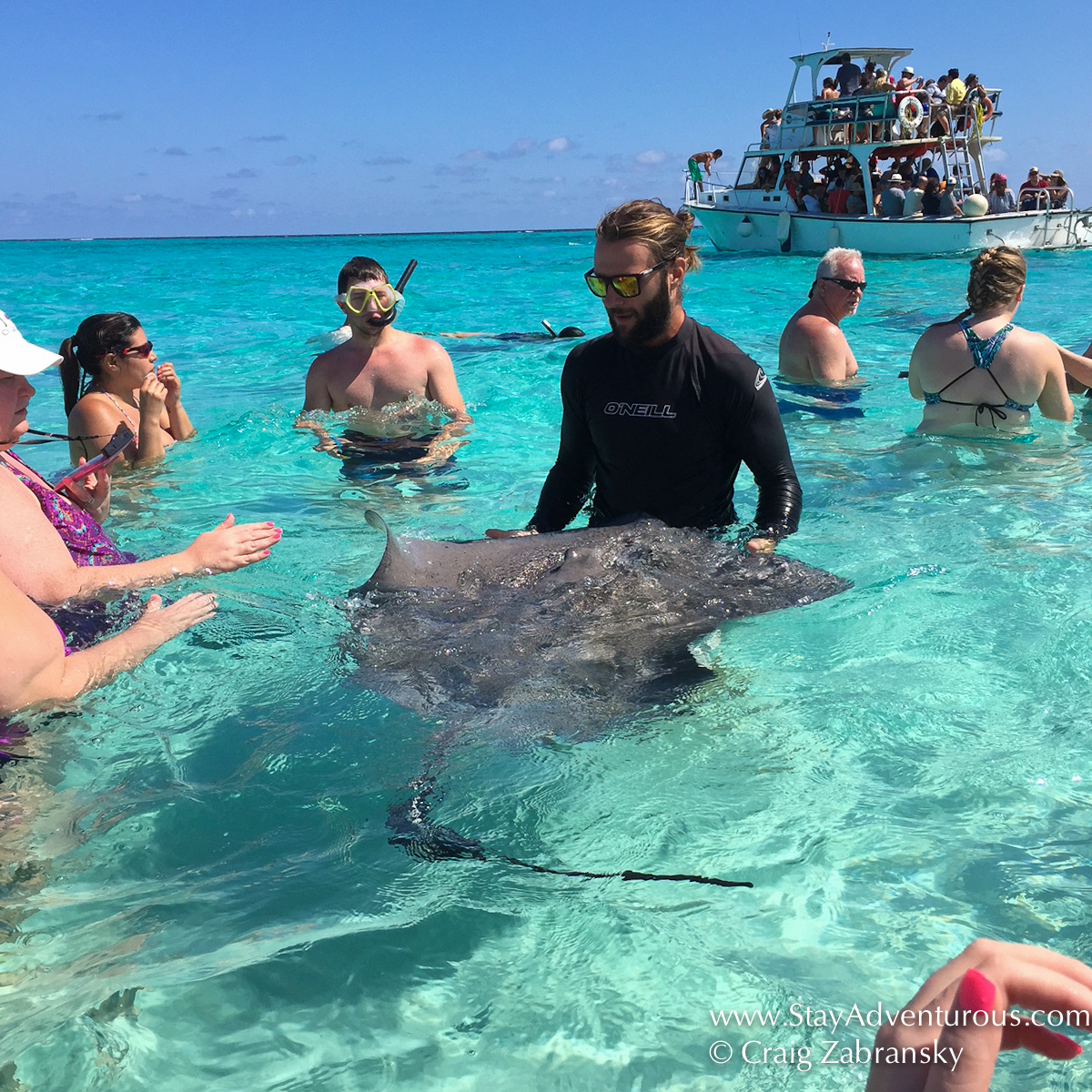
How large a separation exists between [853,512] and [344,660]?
3998 mm

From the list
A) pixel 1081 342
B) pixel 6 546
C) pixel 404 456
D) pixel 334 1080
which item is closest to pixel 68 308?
pixel 404 456

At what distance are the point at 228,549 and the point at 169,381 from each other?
4071 millimetres

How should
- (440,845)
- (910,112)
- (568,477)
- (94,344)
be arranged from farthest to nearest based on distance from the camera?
(910,112)
(94,344)
(568,477)
(440,845)

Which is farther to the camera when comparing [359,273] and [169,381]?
[169,381]

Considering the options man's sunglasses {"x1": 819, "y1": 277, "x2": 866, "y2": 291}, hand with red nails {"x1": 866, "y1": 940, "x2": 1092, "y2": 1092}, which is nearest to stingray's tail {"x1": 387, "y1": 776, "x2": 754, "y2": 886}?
hand with red nails {"x1": 866, "y1": 940, "x2": 1092, "y2": 1092}

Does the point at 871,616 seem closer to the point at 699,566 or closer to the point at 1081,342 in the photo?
the point at 699,566

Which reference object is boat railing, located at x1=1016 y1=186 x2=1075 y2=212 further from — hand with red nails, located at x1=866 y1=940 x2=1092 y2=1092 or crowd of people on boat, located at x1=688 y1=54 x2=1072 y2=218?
hand with red nails, located at x1=866 y1=940 x2=1092 y2=1092

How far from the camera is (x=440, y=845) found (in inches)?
106

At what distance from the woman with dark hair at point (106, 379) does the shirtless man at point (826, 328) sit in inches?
213

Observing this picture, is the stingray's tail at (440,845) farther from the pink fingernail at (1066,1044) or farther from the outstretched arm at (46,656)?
the pink fingernail at (1066,1044)

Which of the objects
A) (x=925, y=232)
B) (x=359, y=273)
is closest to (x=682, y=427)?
(x=359, y=273)

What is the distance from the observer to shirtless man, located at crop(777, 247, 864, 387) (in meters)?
7.99

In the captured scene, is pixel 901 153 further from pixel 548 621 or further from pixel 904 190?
pixel 548 621

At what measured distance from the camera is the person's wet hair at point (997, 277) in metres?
6.48
